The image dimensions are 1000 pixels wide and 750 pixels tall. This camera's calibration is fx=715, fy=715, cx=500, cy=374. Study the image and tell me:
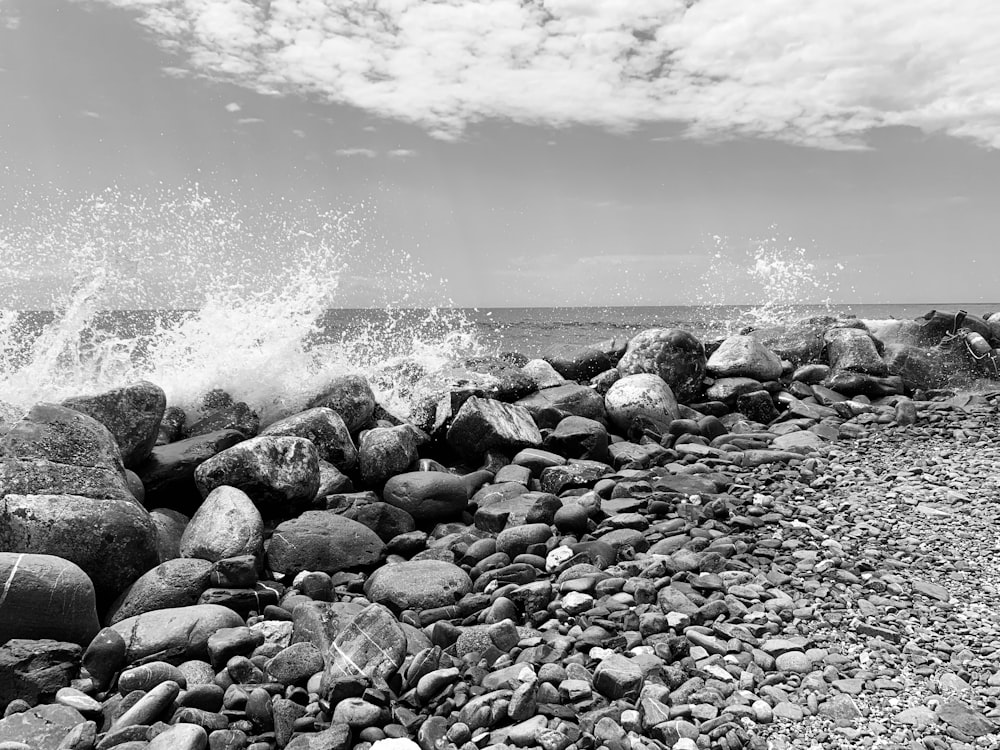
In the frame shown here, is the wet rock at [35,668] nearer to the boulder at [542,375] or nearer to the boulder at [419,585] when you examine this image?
the boulder at [419,585]

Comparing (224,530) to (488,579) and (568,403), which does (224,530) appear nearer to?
(488,579)

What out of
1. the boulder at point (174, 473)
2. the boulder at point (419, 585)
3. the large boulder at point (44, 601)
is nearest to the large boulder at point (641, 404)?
the boulder at point (419, 585)

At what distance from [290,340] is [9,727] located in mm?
5447

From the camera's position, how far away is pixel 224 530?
4973mm

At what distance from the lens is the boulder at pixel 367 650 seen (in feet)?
10.9

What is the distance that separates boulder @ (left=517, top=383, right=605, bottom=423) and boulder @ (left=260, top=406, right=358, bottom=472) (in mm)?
2274

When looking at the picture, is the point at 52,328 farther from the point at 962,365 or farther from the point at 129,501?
the point at 962,365

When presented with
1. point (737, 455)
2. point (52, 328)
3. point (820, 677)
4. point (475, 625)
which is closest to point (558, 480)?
point (737, 455)

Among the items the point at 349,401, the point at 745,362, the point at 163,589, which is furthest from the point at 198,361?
the point at 745,362

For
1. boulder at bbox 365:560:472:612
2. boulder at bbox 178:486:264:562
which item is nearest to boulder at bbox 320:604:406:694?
boulder at bbox 365:560:472:612

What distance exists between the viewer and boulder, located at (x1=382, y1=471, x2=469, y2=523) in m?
5.88

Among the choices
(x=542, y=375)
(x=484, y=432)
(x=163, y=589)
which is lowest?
(x=163, y=589)

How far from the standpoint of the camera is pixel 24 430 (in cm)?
495

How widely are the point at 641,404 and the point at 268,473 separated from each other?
4.20 meters
